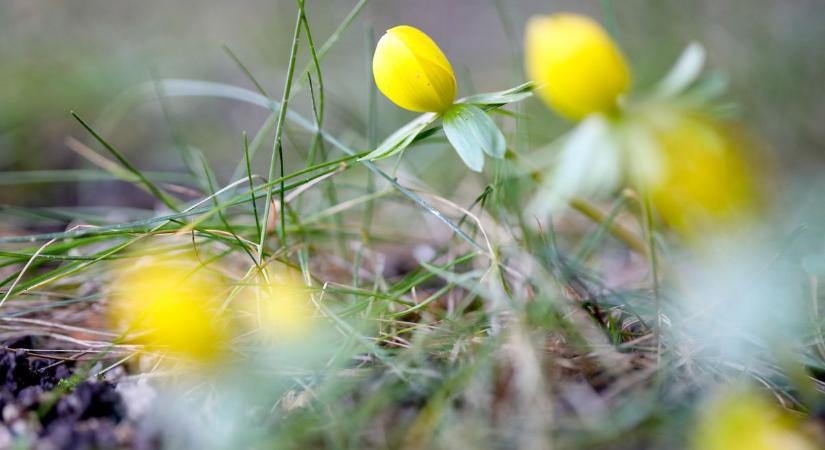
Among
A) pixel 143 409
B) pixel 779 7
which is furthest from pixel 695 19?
pixel 143 409

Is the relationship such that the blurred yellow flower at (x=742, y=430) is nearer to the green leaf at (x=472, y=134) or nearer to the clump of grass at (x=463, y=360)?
the clump of grass at (x=463, y=360)

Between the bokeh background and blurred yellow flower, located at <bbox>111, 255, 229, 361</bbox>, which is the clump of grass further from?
the bokeh background

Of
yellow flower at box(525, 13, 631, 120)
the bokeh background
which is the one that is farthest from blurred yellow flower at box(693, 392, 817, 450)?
the bokeh background

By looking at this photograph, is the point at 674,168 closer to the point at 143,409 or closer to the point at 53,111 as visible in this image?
the point at 143,409

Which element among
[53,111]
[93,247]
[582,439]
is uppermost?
[53,111]

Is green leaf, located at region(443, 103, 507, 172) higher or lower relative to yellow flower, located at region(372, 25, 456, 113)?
lower

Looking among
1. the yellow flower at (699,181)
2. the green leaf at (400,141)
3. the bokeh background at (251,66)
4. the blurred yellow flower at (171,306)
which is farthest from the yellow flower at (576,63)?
the bokeh background at (251,66)
